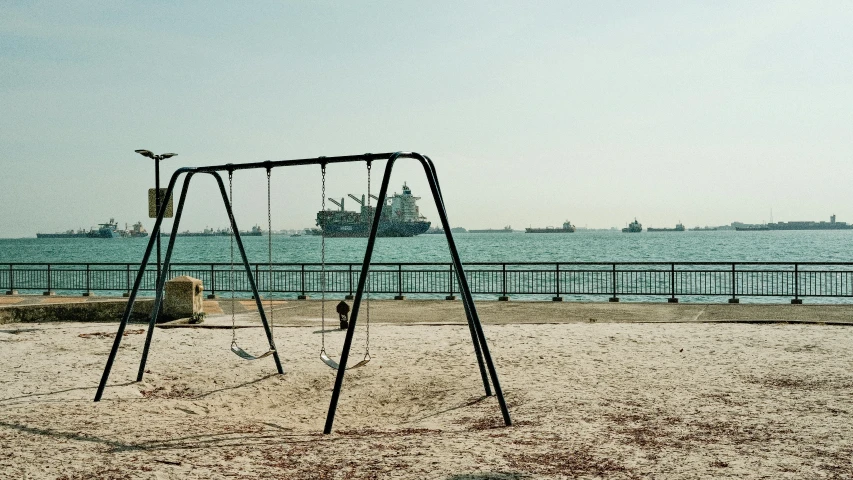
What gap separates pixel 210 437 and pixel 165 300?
9.91 meters

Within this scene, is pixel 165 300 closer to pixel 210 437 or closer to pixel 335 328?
pixel 335 328

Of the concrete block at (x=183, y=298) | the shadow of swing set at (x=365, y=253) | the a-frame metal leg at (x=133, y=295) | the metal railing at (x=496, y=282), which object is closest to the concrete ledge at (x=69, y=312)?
the concrete block at (x=183, y=298)

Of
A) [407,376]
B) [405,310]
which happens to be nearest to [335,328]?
[405,310]

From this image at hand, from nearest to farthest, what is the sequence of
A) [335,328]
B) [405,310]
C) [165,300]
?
[335,328] < [165,300] < [405,310]

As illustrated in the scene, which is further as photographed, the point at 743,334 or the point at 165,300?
the point at 165,300

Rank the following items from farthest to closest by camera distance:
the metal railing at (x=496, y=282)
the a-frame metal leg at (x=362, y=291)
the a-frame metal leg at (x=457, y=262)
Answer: the metal railing at (x=496, y=282)
the a-frame metal leg at (x=457, y=262)
the a-frame metal leg at (x=362, y=291)

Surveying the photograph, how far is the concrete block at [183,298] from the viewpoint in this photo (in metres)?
15.7

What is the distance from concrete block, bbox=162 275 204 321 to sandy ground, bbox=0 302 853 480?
1.73 metres

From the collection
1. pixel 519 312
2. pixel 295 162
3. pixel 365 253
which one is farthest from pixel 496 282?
pixel 365 253

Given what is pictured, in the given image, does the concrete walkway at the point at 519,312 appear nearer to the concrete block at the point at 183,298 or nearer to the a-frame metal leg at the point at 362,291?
the concrete block at the point at 183,298

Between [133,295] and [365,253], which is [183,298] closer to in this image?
[133,295]

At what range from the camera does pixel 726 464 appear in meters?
5.88

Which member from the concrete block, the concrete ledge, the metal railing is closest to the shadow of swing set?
the metal railing

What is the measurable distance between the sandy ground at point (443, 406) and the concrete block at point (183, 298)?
5.68 feet
